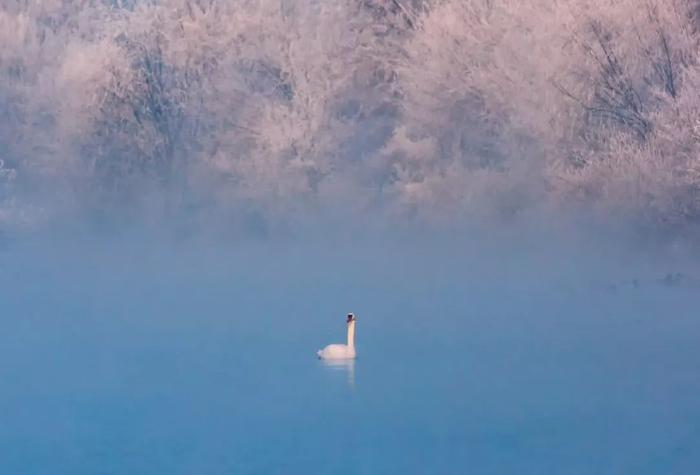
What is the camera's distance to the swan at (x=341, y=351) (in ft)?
54.2

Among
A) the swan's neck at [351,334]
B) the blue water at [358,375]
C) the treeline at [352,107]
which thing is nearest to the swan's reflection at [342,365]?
the blue water at [358,375]

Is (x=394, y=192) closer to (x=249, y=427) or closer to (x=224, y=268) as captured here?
(x=224, y=268)

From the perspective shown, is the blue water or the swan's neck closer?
the blue water

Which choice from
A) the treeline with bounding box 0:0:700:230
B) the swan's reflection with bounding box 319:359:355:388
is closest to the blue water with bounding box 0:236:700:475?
the swan's reflection with bounding box 319:359:355:388

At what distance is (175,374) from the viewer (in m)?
16.1

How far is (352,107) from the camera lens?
34.0 meters

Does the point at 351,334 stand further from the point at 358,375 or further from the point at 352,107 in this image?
the point at 352,107

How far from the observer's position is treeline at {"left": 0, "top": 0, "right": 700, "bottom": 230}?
26.0 m

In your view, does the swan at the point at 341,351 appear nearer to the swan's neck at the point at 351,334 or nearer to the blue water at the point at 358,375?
the swan's neck at the point at 351,334

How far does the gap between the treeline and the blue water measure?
2.63 meters

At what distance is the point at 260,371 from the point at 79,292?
32.1 ft

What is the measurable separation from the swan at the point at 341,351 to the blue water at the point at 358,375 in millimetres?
211

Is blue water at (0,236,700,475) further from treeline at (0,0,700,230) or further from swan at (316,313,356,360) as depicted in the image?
treeline at (0,0,700,230)

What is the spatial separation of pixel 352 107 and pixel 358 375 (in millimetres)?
18946
